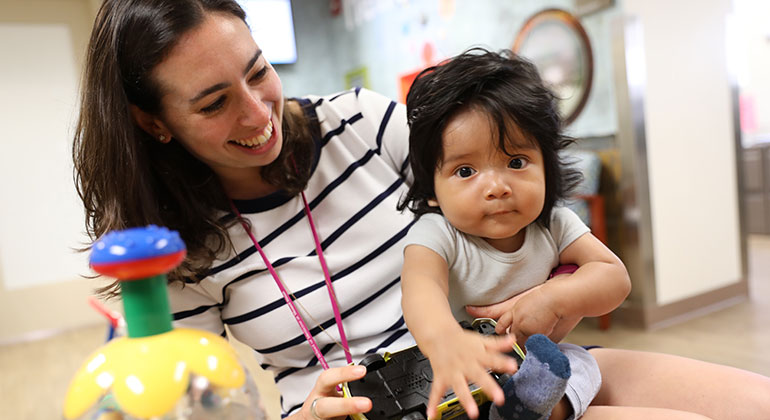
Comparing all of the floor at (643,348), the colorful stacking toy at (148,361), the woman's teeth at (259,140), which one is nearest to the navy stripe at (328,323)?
the woman's teeth at (259,140)

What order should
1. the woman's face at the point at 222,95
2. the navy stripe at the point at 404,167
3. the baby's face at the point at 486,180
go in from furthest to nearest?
the navy stripe at the point at 404,167
the woman's face at the point at 222,95
the baby's face at the point at 486,180

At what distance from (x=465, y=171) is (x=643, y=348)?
7.09 feet

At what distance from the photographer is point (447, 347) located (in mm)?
601

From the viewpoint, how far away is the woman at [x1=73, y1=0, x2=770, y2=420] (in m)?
0.89

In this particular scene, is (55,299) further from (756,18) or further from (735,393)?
(756,18)

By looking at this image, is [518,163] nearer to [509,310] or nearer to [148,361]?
[509,310]

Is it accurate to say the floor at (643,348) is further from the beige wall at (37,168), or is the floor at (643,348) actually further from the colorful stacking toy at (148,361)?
the colorful stacking toy at (148,361)

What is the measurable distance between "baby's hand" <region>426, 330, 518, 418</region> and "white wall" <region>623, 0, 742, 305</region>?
2.62 meters

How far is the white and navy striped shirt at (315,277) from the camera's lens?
3.34ft

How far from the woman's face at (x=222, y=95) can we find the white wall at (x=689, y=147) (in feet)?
7.95

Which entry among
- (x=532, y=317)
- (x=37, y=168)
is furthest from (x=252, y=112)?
(x=37, y=168)

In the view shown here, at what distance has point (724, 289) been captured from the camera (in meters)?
3.11

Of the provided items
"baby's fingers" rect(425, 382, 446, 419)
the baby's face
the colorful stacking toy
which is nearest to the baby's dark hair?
the baby's face

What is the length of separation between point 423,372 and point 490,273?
21cm
